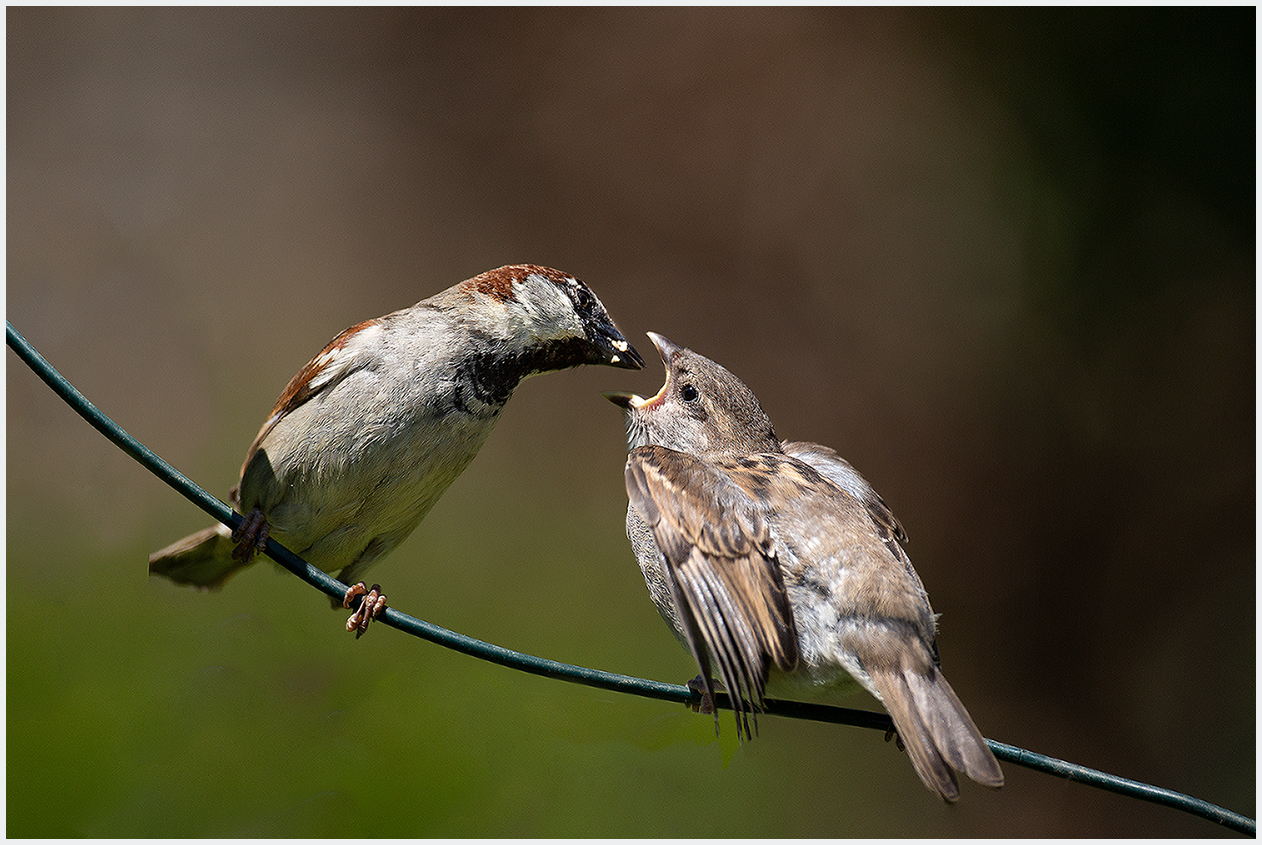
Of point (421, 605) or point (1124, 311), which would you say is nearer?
point (421, 605)

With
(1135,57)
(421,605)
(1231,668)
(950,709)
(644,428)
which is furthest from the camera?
(1231,668)

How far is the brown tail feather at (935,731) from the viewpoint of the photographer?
6.49ft

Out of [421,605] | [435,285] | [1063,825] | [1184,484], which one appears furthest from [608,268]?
[1063,825]

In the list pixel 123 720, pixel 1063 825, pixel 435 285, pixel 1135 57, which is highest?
pixel 1135 57

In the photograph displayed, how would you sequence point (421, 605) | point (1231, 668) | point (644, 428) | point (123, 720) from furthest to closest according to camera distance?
point (1231, 668)
point (421, 605)
point (123, 720)
point (644, 428)

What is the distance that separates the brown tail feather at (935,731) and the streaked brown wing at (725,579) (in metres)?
0.25

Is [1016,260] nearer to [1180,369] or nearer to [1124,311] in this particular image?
[1124,311]

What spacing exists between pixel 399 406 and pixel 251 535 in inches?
24.0

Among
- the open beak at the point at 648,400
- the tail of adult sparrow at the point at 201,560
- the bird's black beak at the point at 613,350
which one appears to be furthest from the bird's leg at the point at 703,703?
the tail of adult sparrow at the point at 201,560

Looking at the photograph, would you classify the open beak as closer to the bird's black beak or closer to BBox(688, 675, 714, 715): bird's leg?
the bird's black beak

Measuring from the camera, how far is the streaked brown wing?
227 cm

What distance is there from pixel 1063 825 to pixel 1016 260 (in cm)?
357

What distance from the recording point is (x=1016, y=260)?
6.63 m

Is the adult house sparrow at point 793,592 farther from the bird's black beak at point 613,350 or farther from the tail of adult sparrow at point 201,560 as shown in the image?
the tail of adult sparrow at point 201,560
